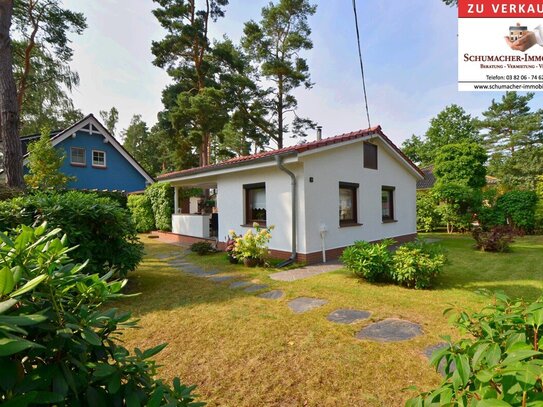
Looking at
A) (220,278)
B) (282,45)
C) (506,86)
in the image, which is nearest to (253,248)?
(220,278)

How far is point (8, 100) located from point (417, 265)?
10.3 metres

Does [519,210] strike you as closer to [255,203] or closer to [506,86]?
[506,86]

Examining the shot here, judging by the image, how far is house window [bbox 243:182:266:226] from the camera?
902 cm

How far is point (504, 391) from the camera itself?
2.92 ft

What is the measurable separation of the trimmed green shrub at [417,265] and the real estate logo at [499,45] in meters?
3.53

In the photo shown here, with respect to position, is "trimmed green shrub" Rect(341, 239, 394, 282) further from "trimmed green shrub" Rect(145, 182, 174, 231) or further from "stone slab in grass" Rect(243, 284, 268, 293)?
"trimmed green shrub" Rect(145, 182, 174, 231)

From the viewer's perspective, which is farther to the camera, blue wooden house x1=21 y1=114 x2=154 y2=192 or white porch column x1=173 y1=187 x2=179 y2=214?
blue wooden house x1=21 y1=114 x2=154 y2=192

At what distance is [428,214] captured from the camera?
1561 cm

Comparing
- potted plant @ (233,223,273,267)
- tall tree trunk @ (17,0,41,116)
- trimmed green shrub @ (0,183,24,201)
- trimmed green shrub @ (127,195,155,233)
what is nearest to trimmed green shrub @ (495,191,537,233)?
potted plant @ (233,223,273,267)

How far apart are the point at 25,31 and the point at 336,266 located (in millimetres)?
20018

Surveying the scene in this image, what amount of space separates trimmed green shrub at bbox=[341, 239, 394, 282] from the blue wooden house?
17.9 meters

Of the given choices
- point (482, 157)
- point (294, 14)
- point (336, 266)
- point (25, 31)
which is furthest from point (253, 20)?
point (336, 266)

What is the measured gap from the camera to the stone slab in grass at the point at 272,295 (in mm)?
5128

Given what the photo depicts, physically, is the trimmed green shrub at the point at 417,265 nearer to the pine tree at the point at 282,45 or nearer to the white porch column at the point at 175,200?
the white porch column at the point at 175,200
